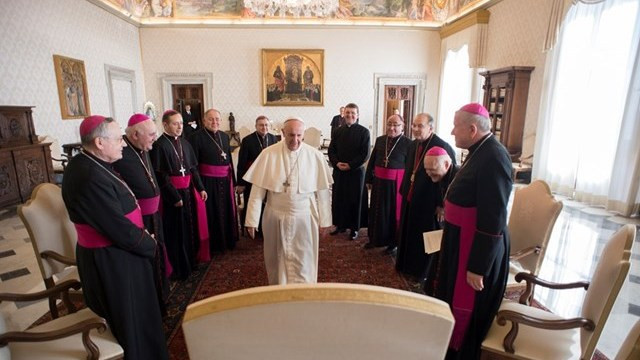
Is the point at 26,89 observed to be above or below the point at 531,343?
above

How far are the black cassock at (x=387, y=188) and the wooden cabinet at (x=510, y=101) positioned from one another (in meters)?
5.30

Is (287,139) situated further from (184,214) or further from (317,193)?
(184,214)

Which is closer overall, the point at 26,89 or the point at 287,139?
the point at 287,139

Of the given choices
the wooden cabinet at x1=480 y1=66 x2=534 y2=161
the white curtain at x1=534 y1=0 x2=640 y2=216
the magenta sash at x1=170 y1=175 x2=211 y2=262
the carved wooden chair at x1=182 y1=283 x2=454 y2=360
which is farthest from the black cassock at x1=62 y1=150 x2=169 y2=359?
the wooden cabinet at x1=480 y1=66 x2=534 y2=161

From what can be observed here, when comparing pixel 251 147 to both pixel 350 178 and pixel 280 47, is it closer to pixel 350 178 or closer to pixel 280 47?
pixel 350 178

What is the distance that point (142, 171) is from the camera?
113 inches

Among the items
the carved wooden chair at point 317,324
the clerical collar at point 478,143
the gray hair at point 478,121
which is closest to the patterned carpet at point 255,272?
the clerical collar at point 478,143

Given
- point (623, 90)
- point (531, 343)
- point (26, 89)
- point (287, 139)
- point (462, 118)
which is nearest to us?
point (531, 343)

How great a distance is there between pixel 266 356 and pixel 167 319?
2.64 meters

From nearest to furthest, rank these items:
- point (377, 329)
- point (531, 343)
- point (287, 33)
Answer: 1. point (377, 329)
2. point (531, 343)
3. point (287, 33)

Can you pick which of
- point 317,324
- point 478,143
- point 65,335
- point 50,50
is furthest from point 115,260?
point 50,50

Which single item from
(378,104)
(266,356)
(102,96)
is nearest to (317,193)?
(266,356)

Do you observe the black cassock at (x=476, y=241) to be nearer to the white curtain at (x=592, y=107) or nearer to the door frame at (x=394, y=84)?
the white curtain at (x=592, y=107)

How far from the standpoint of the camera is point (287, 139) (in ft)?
9.68
